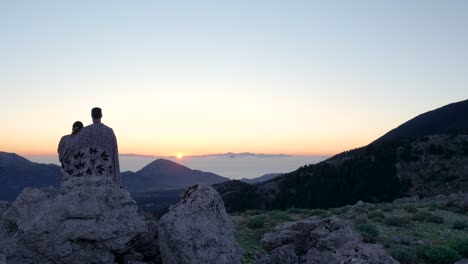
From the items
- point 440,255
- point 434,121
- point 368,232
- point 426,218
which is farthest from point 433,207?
point 434,121

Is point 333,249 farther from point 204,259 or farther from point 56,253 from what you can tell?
point 56,253

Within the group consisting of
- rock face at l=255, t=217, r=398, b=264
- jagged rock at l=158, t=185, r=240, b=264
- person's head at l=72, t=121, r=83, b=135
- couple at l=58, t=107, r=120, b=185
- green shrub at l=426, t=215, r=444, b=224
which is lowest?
green shrub at l=426, t=215, r=444, b=224

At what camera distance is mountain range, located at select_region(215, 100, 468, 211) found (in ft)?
164

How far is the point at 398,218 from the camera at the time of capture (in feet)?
58.6

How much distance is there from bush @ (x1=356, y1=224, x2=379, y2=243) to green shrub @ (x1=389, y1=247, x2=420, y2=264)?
1697 mm

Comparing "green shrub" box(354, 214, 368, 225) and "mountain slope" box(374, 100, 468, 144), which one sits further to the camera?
"mountain slope" box(374, 100, 468, 144)

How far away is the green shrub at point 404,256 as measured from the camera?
12.3 metres

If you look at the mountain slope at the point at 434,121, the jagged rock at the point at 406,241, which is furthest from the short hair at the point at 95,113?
the mountain slope at the point at 434,121

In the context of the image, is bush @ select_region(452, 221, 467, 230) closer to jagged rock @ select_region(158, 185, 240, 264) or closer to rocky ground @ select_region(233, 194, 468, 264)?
rocky ground @ select_region(233, 194, 468, 264)

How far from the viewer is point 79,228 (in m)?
8.27

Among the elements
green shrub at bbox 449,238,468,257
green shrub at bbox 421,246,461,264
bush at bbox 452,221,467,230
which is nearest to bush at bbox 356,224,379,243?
green shrub at bbox 421,246,461,264

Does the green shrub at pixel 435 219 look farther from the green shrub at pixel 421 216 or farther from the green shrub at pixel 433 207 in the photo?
the green shrub at pixel 433 207

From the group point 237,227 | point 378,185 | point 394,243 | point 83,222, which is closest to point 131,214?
point 83,222

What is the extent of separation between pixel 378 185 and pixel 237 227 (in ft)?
136
